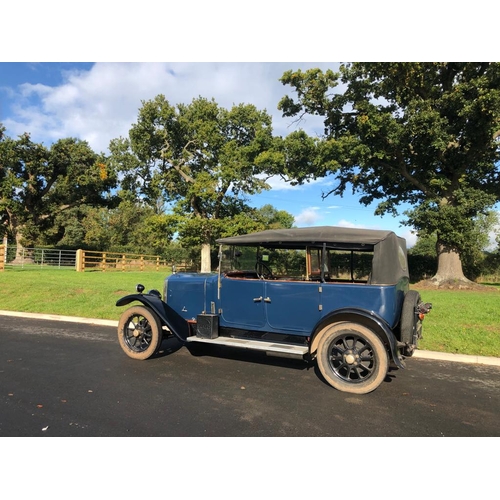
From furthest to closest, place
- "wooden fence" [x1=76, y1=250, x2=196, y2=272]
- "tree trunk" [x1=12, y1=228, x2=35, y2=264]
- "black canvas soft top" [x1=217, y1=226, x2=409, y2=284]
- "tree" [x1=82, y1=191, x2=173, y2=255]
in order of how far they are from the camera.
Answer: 1. "tree" [x1=82, y1=191, x2=173, y2=255]
2. "tree trunk" [x1=12, y1=228, x2=35, y2=264]
3. "wooden fence" [x1=76, y1=250, x2=196, y2=272]
4. "black canvas soft top" [x1=217, y1=226, x2=409, y2=284]

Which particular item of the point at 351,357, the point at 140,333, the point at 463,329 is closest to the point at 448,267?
the point at 463,329

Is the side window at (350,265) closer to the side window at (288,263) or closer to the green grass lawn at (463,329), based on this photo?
the side window at (288,263)

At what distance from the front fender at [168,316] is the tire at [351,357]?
214 centimetres

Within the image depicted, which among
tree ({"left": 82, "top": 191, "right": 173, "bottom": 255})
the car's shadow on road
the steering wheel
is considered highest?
tree ({"left": 82, "top": 191, "right": 173, "bottom": 255})

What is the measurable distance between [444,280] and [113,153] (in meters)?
27.8

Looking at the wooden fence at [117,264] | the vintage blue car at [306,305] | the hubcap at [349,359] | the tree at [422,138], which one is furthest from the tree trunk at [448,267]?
the hubcap at [349,359]

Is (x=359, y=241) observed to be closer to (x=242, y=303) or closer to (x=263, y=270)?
(x=263, y=270)

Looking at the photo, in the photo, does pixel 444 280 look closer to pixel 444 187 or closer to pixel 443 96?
pixel 444 187

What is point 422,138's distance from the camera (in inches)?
613

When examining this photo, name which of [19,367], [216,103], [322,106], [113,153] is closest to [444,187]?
[322,106]

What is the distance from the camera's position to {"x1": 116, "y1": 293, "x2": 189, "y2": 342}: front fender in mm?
5277

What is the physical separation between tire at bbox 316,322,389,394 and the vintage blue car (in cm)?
1

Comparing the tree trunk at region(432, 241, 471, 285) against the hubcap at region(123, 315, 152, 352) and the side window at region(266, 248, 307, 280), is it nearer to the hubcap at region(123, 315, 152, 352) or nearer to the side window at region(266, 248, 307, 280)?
the side window at region(266, 248, 307, 280)

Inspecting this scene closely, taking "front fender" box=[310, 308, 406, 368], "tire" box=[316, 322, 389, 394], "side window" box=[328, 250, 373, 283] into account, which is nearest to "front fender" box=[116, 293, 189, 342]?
"front fender" box=[310, 308, 406, 368]
